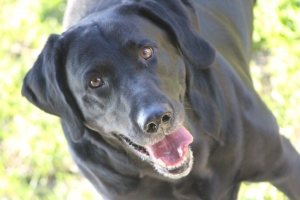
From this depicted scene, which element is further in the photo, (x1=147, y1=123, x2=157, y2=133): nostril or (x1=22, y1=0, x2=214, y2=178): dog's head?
(x1=22, y1=0, x2=214, y2=178): dog's head

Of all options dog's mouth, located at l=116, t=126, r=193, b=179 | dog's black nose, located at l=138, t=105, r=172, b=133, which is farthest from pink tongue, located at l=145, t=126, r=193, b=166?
dog's black nose, located at l=138, t=105, r=172, b=133

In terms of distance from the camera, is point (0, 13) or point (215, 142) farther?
point (0, 13)

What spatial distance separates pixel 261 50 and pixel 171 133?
1.95 m

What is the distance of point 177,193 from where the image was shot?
105 inches

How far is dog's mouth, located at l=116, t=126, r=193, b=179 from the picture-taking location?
2.36 m

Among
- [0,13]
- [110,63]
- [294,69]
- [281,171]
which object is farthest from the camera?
[0,13]

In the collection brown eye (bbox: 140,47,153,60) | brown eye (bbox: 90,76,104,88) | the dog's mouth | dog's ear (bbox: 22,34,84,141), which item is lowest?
the dog's mouth

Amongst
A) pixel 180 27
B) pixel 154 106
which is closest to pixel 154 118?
pixel 154 106

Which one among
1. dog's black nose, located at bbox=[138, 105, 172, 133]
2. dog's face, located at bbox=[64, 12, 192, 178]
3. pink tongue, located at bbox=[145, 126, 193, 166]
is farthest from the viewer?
pink tongue, located at bbox=[145, 126, 193, 166]

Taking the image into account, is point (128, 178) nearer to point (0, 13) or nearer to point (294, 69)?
point (294, 69)

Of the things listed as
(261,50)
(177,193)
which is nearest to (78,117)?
(177,193)

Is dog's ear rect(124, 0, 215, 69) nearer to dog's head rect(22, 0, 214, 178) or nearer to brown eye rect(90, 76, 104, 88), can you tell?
dog's head rect(22, 0, 214, 178)

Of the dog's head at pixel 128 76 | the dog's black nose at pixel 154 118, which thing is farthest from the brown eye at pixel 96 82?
the dog's black nose at pixel 154 118

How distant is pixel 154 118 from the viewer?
2.12 m
